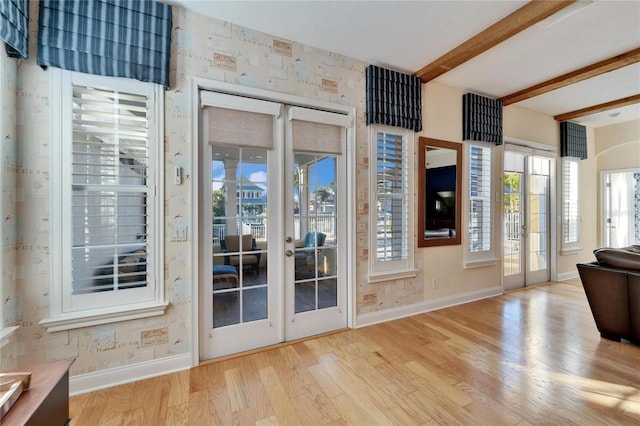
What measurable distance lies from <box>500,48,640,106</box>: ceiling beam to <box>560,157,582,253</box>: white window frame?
6.56 ft

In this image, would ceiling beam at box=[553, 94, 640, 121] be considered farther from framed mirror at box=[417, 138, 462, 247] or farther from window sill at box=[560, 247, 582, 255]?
framed mirror at box=[417, 138, 462, 247]

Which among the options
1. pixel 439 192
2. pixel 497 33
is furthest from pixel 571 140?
pixel 497 33

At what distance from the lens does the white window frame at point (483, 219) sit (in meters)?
3.74

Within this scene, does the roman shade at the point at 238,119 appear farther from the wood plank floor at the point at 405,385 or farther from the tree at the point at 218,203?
the wood plank floor at the point at 405,385

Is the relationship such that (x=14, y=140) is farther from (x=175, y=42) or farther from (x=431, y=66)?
(x=431, y=66)

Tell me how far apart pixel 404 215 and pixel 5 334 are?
11.1 feet

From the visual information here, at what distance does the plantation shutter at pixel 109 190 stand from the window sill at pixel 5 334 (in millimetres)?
353

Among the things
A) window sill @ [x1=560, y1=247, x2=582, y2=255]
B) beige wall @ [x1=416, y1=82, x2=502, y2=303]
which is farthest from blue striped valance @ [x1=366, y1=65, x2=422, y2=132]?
window sill @ [x1=560, y1=247, x2=582, y2=255]

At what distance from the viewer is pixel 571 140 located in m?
4.83

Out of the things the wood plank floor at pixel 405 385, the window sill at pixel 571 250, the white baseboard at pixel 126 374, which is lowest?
the wood plank floor at pixel 405 385

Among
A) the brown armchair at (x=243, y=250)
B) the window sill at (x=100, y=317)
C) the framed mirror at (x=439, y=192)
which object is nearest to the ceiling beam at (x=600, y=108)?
the framed mirror at (x=439, y=192)

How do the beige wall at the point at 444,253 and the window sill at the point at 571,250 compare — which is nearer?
the beige wall at the point at 444,253

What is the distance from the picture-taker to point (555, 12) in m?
2.14

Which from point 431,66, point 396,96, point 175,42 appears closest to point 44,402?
point 175,42
